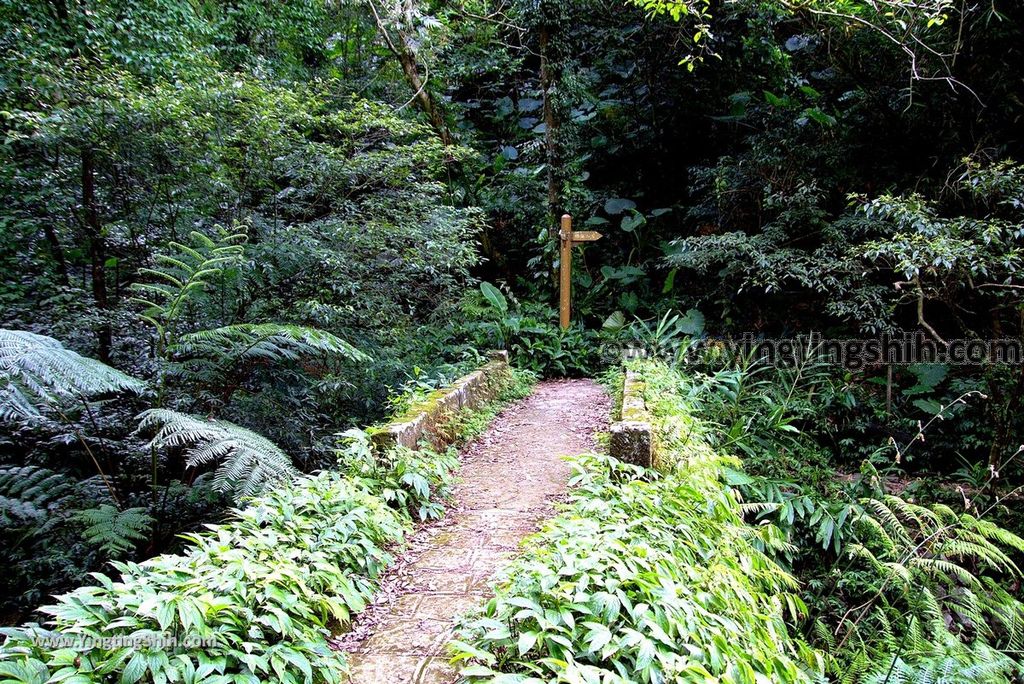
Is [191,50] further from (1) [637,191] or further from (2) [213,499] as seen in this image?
(1) [637,191]

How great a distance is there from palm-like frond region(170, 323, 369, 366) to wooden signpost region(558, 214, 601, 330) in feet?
20.5

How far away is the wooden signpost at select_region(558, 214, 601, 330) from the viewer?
1009cm

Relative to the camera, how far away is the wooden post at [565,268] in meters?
10.2

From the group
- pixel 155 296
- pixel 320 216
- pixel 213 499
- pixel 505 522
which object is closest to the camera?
pixel 505 522

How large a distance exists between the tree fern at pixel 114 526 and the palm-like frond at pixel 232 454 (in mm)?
838

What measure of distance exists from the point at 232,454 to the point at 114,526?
1.29 m

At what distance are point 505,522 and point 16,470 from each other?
11.5ft

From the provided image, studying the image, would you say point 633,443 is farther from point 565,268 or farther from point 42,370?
point 565,268

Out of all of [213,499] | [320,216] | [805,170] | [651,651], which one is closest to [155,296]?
[320,216]

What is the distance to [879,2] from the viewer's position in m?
6.95

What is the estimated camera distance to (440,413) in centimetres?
527

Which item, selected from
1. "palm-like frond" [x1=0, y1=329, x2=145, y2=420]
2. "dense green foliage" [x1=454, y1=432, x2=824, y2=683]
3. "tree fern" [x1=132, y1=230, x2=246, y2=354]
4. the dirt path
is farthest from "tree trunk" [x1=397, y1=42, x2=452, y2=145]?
"dense green foliage" [x1=454, y1=432, x2=824, y2=683]

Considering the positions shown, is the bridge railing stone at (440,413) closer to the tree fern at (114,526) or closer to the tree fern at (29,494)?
the tree fern at (114,526)

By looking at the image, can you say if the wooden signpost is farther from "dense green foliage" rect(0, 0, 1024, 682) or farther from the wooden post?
"dense green foliage" rect(0, 0, 1024, 682)
